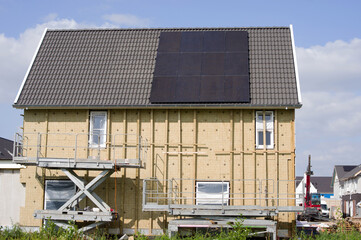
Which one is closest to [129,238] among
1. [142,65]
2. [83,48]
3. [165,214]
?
[165,214]

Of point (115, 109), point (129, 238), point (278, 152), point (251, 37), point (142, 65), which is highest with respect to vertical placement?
point (251, 37)

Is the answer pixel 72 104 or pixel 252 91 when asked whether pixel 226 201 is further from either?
pixel 72 104

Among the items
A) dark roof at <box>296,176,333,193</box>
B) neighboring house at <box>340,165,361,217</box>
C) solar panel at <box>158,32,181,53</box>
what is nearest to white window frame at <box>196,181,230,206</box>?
solar panel at <box>158,32,181,53</box>

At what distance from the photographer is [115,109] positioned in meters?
23.0

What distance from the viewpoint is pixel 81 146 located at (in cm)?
2284

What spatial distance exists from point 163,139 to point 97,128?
9.61ft

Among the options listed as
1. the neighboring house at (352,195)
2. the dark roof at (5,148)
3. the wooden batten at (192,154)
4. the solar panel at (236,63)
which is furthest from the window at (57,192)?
the neighboring house at (352,195)

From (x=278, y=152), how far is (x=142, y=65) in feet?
23.8

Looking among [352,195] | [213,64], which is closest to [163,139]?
[213,64]

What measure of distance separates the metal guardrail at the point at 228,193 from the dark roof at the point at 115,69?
10.8 feet

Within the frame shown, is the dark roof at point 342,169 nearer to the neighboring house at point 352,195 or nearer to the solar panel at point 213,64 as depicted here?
the neighboring house at point 352,195

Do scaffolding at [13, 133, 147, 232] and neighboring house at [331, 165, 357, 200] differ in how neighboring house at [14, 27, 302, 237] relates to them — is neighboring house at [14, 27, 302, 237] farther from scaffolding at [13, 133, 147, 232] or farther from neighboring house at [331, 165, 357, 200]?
neighboring house at [331, 165, 357, 200]

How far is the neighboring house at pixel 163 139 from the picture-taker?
2177 centimetres

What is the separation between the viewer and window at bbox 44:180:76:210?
22.8 metres
